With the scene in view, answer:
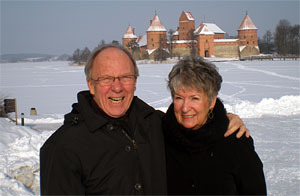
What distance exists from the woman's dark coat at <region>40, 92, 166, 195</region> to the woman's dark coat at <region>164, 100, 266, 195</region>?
7.3 inches

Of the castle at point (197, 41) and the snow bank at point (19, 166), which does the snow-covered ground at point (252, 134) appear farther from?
the castle at point (197, 41)

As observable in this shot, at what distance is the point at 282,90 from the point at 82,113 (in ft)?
50.7

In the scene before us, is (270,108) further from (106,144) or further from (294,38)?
(294,38)

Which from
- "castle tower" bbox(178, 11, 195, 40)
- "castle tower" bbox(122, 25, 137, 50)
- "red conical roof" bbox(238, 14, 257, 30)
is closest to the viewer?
"red conical roof" bbox(238, 14, 257, 30)

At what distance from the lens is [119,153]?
188cm

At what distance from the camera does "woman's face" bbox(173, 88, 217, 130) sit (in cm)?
212

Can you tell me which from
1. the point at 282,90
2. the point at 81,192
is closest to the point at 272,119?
the point at 282,90

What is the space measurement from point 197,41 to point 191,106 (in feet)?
210

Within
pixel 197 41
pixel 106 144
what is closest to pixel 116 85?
pixel 106 144

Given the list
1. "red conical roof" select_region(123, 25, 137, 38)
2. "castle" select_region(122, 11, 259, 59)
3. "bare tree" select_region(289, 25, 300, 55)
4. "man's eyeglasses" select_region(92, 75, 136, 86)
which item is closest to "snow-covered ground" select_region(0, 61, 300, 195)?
"man's eyeglasses" select_region(92, 75, 136, 86)

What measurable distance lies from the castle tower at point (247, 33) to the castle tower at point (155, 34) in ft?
53.2

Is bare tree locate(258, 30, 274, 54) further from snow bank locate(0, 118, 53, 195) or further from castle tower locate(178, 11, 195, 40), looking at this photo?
snow bank locate(0, 118, 53, 195)

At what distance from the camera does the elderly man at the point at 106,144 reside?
1.76 metres

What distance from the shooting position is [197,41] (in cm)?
6444
